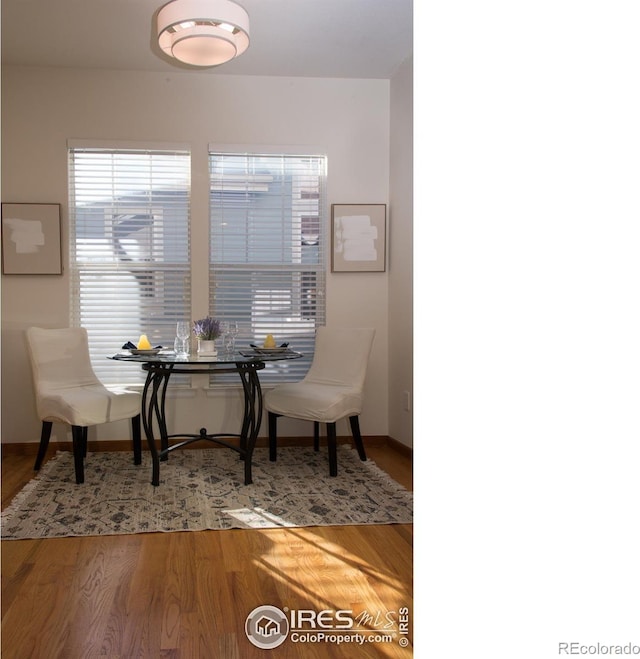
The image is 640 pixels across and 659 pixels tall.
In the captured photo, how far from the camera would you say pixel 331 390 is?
402 cm

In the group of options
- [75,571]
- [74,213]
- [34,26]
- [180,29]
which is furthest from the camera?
[74,213]

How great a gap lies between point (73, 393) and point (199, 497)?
1.12 meters

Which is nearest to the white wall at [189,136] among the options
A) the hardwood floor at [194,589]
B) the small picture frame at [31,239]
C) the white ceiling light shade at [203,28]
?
the small picture frame at [31,239]

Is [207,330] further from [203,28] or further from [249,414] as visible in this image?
[203,28]

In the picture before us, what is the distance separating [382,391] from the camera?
480cm

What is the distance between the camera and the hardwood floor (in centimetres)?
182

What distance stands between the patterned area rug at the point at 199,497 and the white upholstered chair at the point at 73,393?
22cm

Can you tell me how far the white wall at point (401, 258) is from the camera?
4.30m

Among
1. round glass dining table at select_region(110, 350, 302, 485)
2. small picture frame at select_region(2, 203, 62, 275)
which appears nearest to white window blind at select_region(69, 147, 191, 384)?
small picture frame at select_region(2, 203, 62, 275)

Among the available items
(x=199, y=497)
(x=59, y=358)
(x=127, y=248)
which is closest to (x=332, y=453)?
(x=199, y=497)

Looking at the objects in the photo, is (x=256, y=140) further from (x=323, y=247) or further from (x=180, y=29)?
Result: (x=180, y=29)

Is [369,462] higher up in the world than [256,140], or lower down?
lower down
